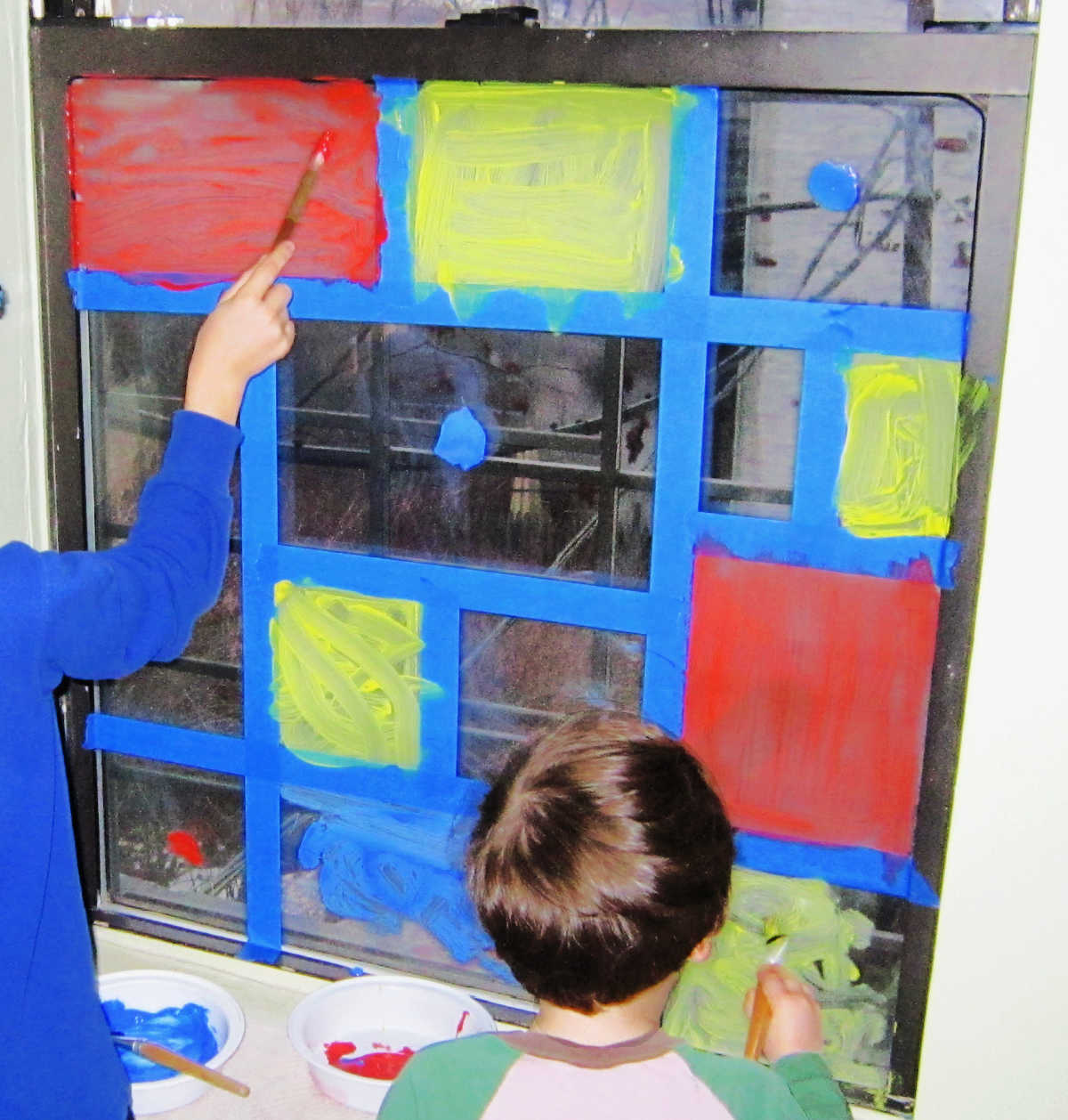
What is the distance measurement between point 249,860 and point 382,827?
0.18 m

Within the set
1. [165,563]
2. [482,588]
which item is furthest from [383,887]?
[165,563]

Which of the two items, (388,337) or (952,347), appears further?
(388,337)

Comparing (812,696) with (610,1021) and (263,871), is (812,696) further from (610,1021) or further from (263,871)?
(263,871)

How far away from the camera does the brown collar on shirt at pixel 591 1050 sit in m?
0.86

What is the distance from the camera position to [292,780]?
1398 millimetres

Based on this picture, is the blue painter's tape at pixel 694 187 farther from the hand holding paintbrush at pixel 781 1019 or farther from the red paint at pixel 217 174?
the hand holding paintbrush at pixel 781 1019

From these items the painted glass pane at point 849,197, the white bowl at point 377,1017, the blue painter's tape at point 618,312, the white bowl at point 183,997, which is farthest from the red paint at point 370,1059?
the painted glass pane at point 849,197

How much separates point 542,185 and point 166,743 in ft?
2.54

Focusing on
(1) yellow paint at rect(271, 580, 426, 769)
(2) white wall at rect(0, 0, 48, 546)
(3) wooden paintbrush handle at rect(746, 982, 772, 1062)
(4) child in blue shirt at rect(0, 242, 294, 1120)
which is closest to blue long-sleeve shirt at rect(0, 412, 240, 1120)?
(4) child in blue shirt at rect(0, 242, 294, 1120)

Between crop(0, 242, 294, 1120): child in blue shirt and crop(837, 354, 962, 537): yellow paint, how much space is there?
0.55 meters

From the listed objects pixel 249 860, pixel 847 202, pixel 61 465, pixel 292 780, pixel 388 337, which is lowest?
pixel 249 860

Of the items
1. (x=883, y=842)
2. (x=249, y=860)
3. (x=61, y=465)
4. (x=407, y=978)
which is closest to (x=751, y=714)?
(x=883, y=842)

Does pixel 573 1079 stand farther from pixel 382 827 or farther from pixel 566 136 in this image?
pixel 566 136

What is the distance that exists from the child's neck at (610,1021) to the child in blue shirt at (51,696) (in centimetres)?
40
